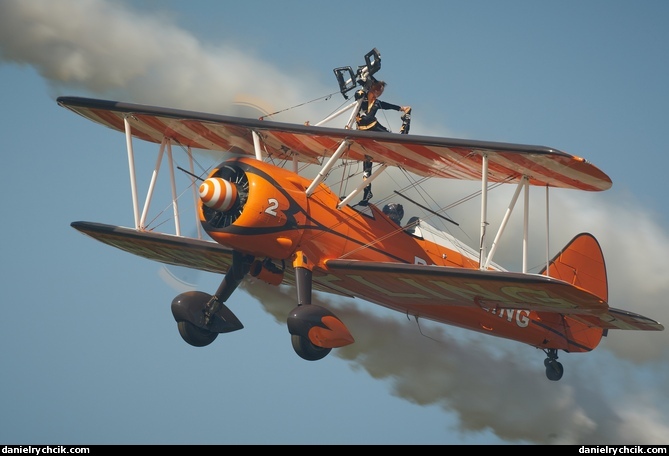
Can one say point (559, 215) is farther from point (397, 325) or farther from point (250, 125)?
point (250, 125)

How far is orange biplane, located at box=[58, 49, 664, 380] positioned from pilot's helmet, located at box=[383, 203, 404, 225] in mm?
33

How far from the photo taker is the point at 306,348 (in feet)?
54.0

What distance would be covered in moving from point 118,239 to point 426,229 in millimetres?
5285

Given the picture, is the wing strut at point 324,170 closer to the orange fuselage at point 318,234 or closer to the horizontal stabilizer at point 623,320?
the orange fuselage at point 318,234

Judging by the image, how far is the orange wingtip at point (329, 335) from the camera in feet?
53.4

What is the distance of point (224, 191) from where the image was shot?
16.4m

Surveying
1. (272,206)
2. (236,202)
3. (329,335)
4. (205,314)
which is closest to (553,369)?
(329,335)

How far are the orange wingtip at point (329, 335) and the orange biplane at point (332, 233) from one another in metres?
0.02

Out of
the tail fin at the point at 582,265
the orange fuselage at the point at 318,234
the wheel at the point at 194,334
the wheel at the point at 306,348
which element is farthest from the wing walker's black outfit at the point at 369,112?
the tail fin at the point at 582,265

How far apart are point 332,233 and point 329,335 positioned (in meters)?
1.91

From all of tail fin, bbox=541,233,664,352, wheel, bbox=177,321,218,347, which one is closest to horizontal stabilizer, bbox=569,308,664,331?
tail fin, bbox=541,233,664,352

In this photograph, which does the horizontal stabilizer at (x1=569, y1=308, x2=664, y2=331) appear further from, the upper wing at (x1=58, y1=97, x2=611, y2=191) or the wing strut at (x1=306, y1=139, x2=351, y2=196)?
the wing strut at (x1=306, y1=139, x2=351, y2=196)

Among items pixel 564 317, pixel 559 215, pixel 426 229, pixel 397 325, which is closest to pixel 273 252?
pixel 426 229

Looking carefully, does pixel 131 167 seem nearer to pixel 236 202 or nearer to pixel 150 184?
pixel 150 184
